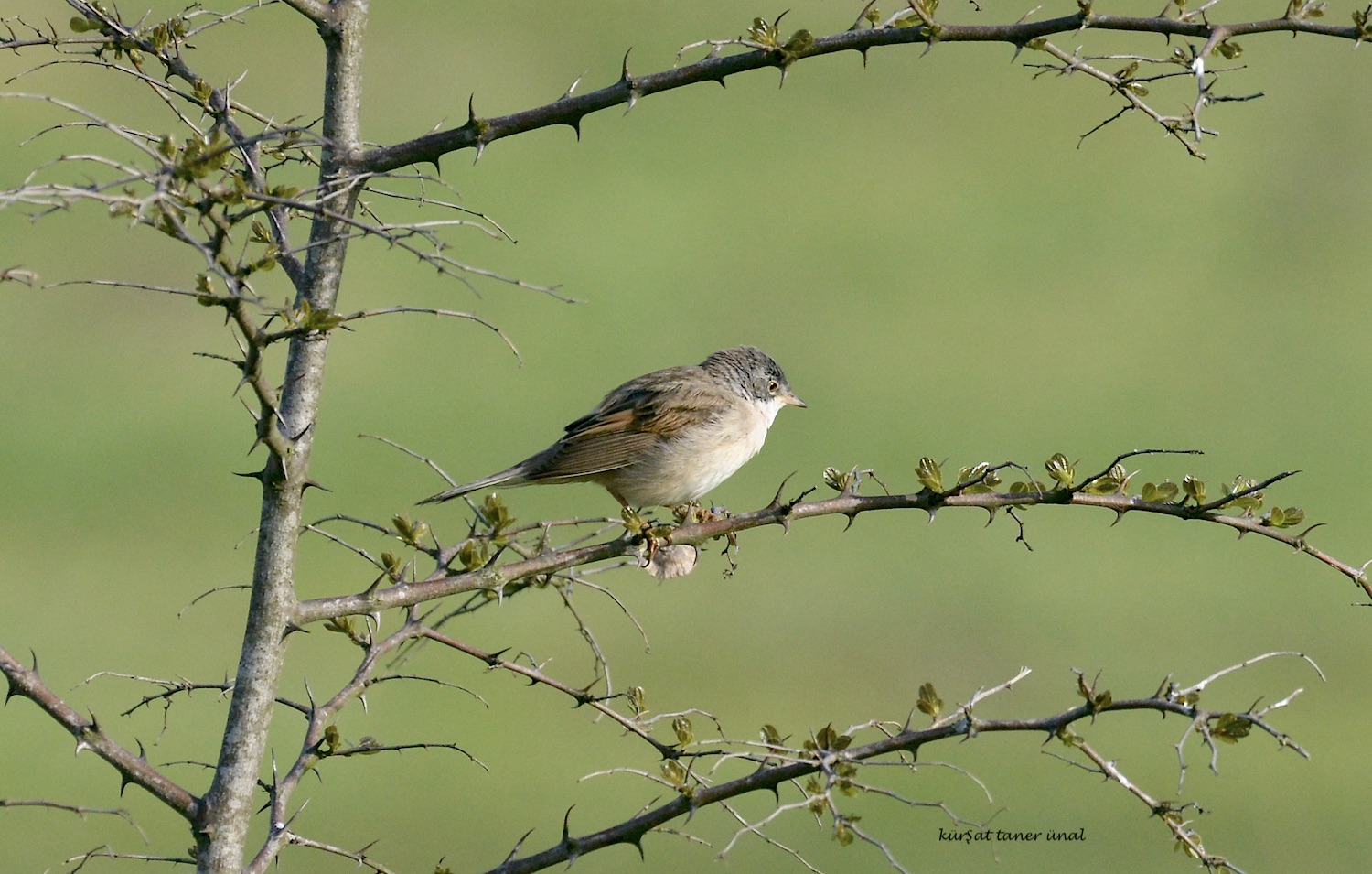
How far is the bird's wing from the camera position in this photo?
24.6 ft

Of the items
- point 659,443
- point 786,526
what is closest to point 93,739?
point 786,526

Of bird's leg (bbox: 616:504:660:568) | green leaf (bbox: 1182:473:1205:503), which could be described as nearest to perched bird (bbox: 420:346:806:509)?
bird's leg (bbox: 616:504:660:568)

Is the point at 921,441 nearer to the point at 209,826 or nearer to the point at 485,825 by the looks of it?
the point at 485,825

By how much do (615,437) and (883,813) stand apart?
1579 centimetres

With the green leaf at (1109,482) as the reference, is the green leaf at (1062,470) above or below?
above

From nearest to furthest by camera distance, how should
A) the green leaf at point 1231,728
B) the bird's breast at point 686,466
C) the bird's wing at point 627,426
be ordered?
the green leaf at point 1231,728 → the bird's wing at point 627,426 → the bird's breast at point 686,466

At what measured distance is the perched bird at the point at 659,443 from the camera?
7535 mm

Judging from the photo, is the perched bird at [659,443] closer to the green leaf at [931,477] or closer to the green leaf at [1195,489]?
the green leaf at [931,477]

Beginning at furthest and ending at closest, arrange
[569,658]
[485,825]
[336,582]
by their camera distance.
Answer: [336,582] < [569,658] < [485,825]

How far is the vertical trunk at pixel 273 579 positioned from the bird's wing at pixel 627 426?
3.12m

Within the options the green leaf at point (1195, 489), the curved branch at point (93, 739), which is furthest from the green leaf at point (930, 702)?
the curved branch at point (93, 739)

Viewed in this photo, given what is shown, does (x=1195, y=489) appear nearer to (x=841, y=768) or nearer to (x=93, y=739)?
(x=841, y=768)

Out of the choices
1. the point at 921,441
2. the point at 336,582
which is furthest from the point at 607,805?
the point at 921,441

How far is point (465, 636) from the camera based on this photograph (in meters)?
22.9
